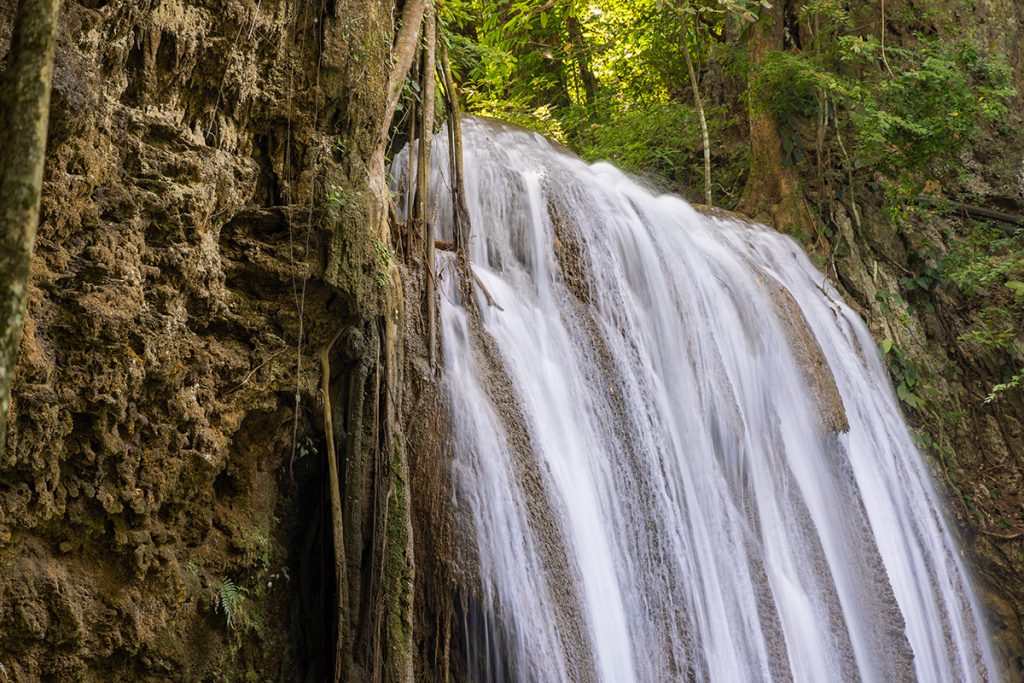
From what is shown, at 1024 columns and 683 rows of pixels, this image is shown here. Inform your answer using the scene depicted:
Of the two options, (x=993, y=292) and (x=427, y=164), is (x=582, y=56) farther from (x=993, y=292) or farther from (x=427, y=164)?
(x=427, y=164)

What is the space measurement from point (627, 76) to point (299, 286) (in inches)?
399

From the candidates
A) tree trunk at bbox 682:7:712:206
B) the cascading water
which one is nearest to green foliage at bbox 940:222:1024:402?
the cascading water

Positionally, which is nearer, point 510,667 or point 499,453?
point 510,667

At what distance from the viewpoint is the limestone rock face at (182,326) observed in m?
3.01

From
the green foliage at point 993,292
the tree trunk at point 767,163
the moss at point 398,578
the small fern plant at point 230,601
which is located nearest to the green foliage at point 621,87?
the tree trunk at point 767,163

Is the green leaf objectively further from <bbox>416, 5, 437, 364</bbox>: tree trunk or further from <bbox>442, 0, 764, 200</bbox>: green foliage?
<bbox>416, 5, 437, 364</bbox>: tree trunk

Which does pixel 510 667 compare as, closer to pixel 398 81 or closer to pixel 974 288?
pixel 398 81

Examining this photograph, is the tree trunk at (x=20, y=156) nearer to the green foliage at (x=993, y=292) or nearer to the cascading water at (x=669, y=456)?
the cascading water at (x=669, y=456)

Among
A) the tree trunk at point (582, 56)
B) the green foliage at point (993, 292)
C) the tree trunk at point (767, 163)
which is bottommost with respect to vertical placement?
the green foliage at point (993, 292)

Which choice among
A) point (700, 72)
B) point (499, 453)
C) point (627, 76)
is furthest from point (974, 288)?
point (499, 453)

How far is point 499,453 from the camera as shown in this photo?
470cm

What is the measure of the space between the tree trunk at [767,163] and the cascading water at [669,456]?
110 centimetres

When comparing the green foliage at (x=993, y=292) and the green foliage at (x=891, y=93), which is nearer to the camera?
the green foliage at (x=891, y=93)

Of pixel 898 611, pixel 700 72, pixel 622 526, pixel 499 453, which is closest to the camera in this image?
pixel 499 453
